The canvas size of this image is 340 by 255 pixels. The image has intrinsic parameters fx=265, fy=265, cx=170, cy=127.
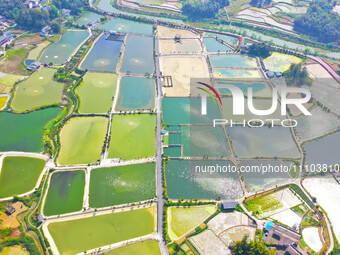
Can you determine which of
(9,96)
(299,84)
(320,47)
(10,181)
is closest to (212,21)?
(320,47)

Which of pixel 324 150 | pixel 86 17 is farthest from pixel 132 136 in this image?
pixel 86 17

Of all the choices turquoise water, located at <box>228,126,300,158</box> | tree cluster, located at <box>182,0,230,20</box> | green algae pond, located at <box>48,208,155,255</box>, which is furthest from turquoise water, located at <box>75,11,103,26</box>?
green algae pond, located at <box>48,208,155,255</box>

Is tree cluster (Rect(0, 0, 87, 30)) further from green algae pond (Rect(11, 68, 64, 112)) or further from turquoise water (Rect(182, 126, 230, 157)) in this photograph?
turquoise water (Rect(182, 126, 230, 157))

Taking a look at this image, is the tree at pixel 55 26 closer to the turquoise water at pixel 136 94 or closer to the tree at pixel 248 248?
the turquoise water at pixel 136 94

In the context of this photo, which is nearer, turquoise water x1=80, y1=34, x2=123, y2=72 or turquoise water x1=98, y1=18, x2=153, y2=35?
turquoise water x1=80, y1=34, x2=123, y2=72

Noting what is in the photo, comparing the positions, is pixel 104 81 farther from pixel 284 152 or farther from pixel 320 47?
pixel 320 47
